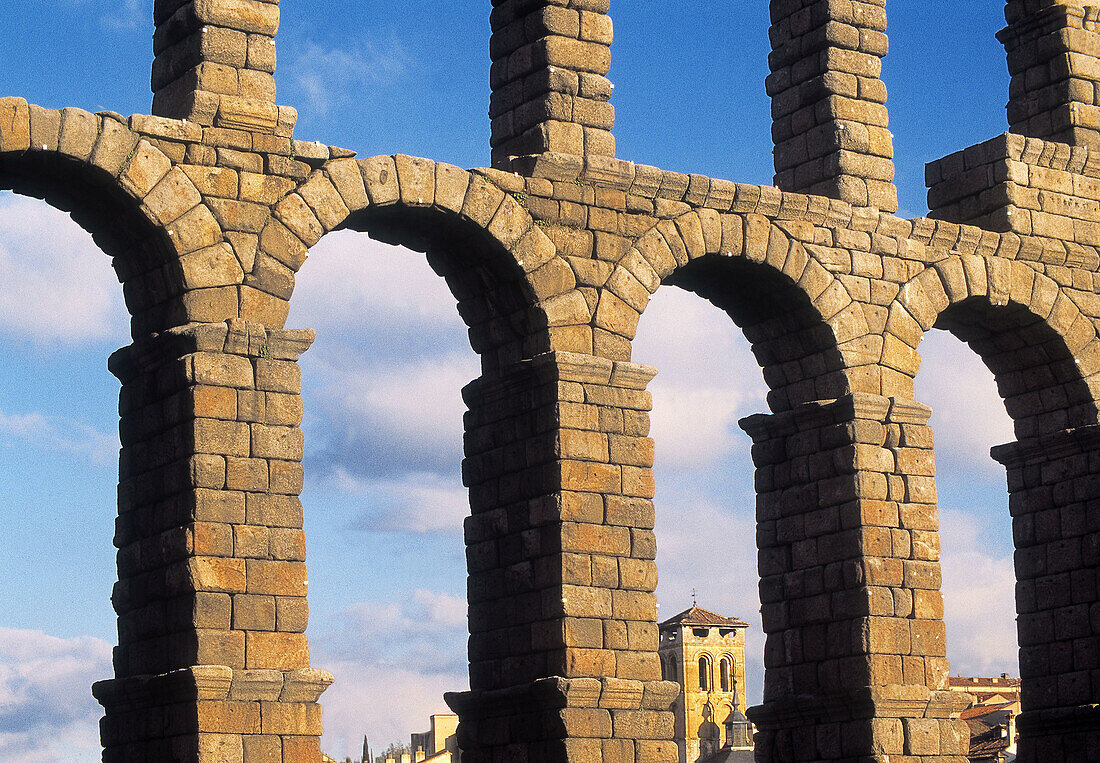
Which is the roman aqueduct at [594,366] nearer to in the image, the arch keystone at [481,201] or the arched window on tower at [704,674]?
the arch keystone at [481,201]

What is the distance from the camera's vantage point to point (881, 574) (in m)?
17.0

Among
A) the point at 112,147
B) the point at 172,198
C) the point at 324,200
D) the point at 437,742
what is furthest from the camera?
the point at 437,742

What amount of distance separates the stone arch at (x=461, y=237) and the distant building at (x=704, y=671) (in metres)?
57.2

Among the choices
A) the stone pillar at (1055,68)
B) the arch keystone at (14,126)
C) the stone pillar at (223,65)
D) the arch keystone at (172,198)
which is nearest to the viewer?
the arch keystone at (14,126)

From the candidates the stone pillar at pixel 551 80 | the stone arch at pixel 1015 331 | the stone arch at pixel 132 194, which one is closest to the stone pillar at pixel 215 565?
the stone arch at pixel 132 194

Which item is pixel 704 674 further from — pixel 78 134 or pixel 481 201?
pixel 78 134

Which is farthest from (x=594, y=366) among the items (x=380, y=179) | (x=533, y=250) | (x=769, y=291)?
(x=769, y=291)

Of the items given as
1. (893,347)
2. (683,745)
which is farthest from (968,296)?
(683,745)

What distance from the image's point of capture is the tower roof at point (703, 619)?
76375 mm

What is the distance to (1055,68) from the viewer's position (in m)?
20.1

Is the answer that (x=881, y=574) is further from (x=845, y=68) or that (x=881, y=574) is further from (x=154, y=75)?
(x=154, y=75)

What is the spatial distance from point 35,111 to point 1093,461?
429 inches

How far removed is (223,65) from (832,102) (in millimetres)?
6230

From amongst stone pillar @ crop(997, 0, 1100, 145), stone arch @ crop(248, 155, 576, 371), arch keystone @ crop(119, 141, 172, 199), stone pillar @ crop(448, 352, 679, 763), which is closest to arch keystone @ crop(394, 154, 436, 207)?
stone arch @ crop(248, 155, 576, 371)
